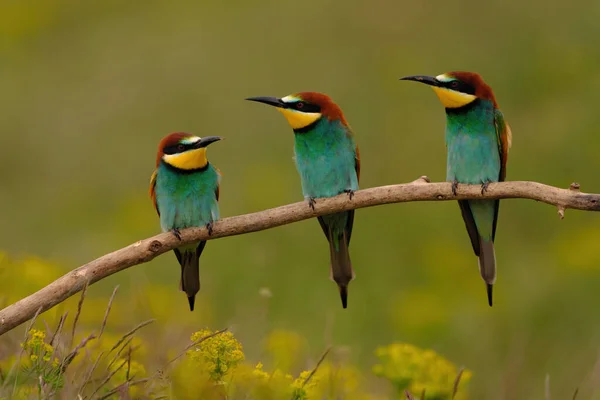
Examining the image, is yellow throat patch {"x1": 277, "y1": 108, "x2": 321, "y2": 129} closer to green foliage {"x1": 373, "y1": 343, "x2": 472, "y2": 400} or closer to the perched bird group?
the perched bird group

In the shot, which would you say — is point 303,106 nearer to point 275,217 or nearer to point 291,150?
point 275,217

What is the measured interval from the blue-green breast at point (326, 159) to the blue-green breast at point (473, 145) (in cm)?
36

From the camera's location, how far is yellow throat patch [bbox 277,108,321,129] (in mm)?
3562

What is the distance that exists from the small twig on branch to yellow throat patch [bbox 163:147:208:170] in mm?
542

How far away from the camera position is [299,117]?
3.58 metres

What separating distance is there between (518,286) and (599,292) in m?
0.69

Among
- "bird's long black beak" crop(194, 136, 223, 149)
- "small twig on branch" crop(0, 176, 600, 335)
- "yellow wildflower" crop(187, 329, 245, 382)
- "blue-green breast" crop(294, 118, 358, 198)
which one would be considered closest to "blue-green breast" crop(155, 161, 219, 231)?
"bird's long black beak" crop(194, 136, 223, 149)

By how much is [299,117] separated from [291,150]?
17.8 feet

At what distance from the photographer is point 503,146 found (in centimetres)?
353

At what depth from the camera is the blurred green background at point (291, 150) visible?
6750 millimetres

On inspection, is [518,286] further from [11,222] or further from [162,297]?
[11,222]

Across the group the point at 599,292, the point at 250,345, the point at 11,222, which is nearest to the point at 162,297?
the point at 250,345

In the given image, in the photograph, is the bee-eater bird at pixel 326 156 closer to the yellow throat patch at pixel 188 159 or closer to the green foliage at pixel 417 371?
the yellow throat patch at pixel 188 159

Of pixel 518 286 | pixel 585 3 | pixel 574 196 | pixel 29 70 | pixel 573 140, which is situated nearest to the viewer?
pixel 574 196
